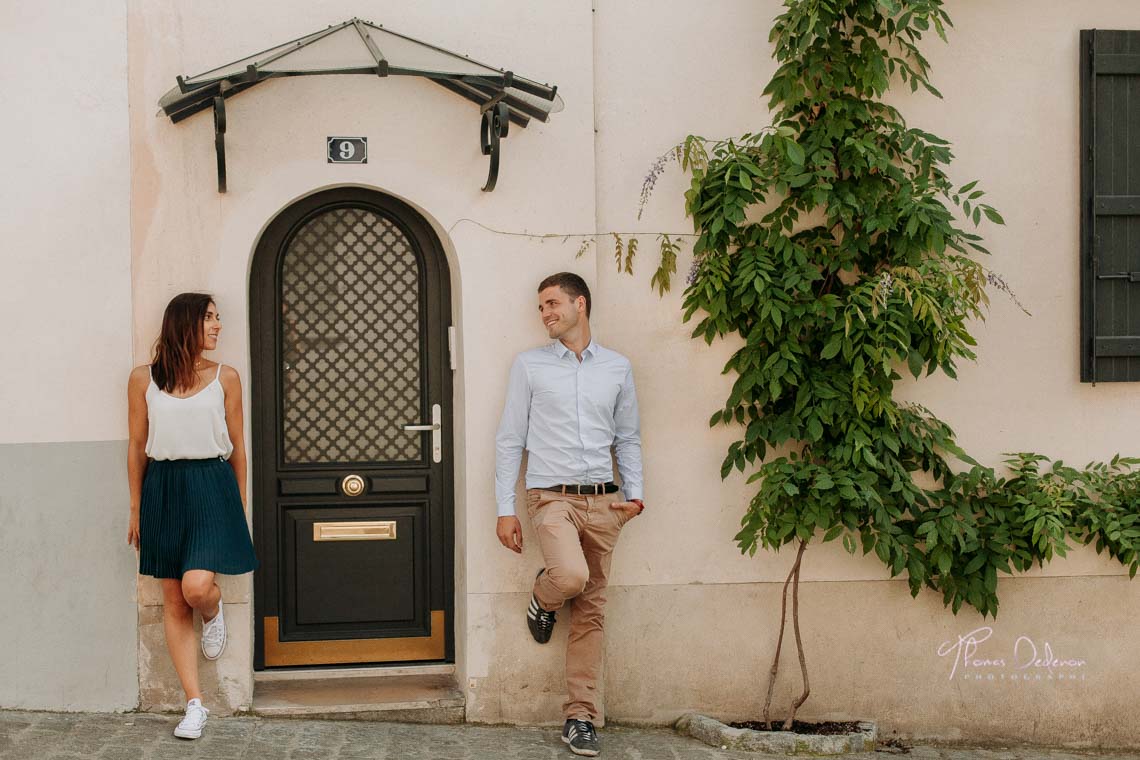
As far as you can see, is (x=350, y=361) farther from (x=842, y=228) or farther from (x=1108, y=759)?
(x=1108, y=759)

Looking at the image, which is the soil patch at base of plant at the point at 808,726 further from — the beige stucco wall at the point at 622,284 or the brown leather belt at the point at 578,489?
the brown leather belt at the point at 578,489

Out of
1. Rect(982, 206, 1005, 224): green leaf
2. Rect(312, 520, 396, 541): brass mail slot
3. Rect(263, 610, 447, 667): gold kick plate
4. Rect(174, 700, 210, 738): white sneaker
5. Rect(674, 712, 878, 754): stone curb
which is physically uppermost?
Rect(982, 206, 1005, 224): green leaf

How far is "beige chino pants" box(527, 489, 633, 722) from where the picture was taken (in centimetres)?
471

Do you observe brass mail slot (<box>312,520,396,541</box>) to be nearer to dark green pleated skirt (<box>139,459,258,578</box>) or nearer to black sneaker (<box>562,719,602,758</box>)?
dark green pleated skirt (<box>139,459,258,578</box>)

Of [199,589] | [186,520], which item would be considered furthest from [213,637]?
[186,520]

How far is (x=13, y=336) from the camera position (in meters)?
4.83

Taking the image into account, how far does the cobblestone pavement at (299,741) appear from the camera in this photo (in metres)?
4.47

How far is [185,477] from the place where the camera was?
15.2ft

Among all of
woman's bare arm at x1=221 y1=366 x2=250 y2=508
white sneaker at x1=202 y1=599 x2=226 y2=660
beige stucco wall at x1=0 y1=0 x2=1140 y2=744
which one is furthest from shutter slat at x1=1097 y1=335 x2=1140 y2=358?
white sneaker at x1=202 y1=599 x2=226 y2=660

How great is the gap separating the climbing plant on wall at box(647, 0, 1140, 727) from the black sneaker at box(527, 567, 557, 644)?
969mm

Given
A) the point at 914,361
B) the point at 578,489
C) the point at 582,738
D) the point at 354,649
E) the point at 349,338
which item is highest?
the point at 349,338

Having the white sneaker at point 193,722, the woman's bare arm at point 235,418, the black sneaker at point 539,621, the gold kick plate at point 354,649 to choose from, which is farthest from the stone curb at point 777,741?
the woman's bare arm at point 235,418
